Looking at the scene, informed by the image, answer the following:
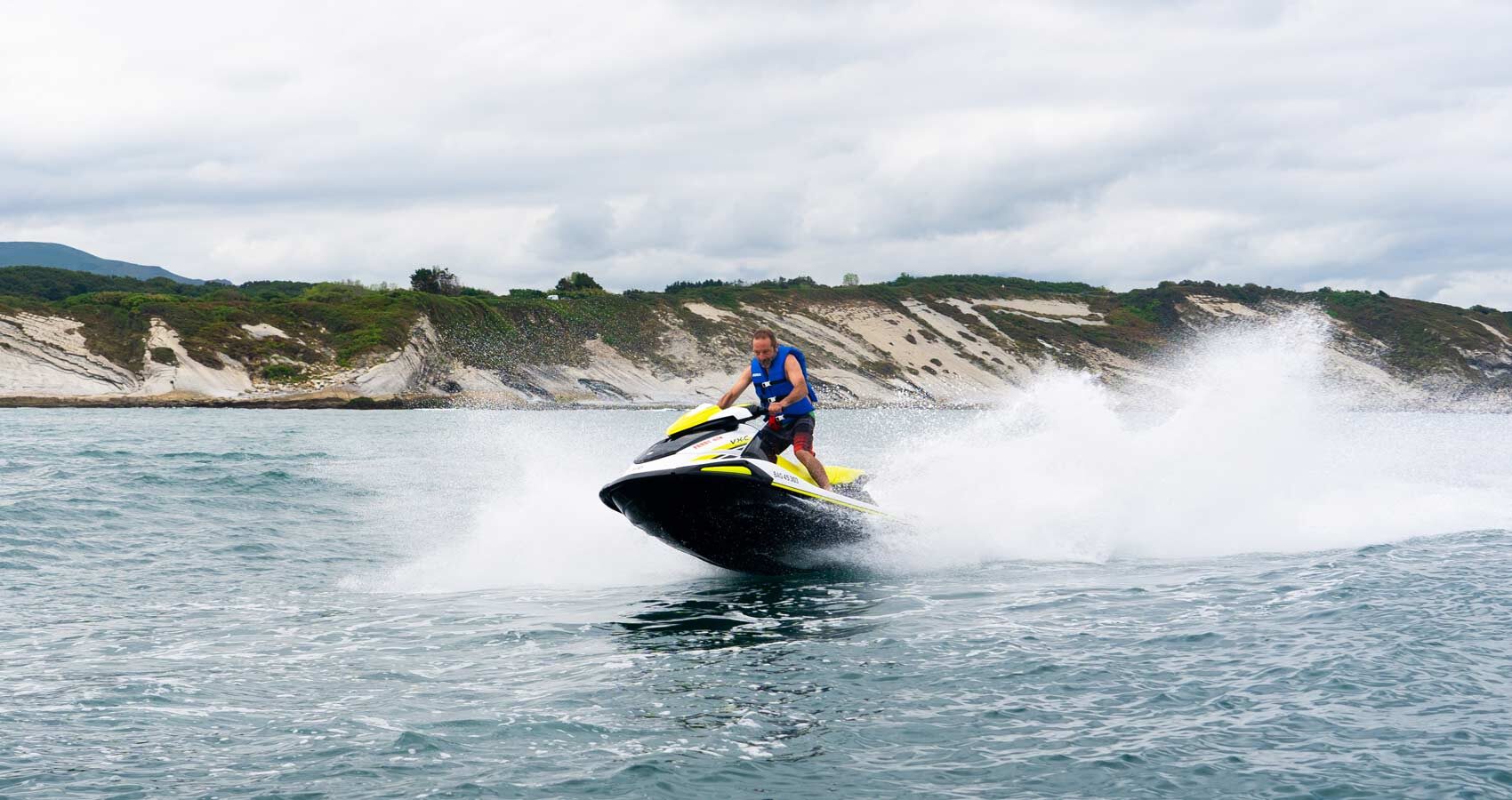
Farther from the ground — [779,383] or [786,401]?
[779,383]

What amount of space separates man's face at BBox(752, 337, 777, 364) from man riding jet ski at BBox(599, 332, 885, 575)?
0.05ft

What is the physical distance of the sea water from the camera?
232 inches

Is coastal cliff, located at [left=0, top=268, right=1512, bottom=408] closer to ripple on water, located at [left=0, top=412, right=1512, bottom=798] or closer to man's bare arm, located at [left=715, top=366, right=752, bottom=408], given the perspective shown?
man's bare arm, located at [left=715, top=366, right=752, bottom=408]

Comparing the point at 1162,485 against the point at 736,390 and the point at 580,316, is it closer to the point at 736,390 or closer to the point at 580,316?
the point at 736,390

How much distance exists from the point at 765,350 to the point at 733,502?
5.17 ft

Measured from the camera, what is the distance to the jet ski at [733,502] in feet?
34.6

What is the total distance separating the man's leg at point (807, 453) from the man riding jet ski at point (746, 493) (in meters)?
0.01

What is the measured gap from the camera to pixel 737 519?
35.7 feet

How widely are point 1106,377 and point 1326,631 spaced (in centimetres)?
9930

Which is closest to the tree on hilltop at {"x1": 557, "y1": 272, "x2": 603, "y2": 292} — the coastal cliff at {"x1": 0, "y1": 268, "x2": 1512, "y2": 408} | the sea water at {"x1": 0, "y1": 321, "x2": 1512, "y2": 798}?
the coastal cliff at {"x1": 0, "y1": 268, "x2": 1512, "y2": 408}

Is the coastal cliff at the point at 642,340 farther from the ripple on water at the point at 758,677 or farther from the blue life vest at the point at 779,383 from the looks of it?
the blue life vest at the point at 779,383

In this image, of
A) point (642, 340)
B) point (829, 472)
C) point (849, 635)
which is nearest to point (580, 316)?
point (642, 340)

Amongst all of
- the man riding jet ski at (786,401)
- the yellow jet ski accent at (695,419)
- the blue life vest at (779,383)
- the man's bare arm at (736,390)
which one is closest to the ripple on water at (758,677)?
the man riding jet ski at (786,401)

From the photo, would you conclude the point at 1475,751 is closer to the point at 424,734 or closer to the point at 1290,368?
the point at 424,734
